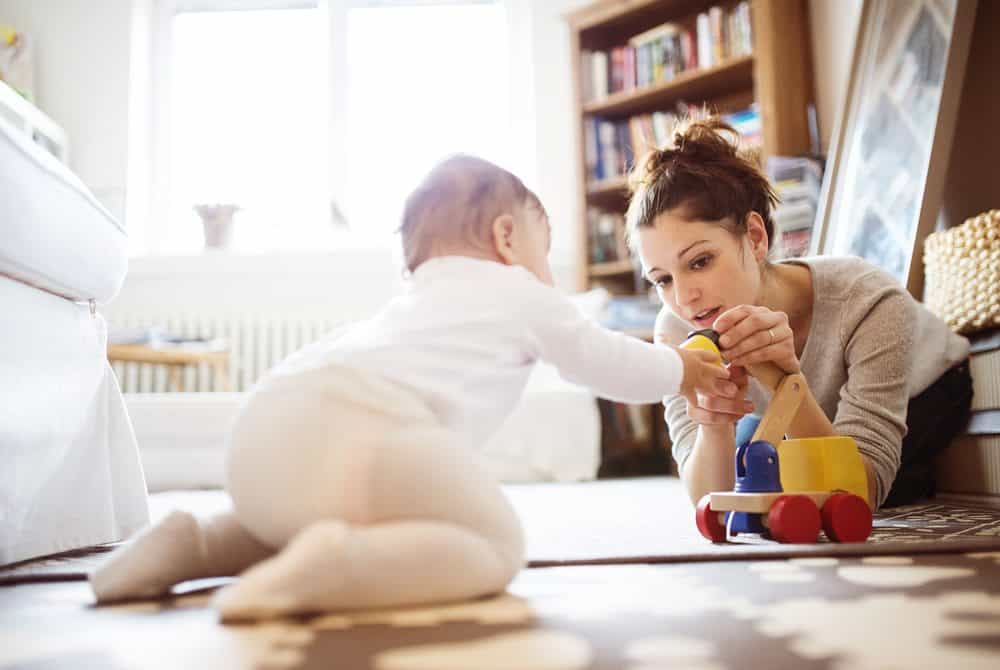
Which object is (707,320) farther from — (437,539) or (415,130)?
(415,130)

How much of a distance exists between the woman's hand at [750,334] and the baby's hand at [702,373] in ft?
0.20

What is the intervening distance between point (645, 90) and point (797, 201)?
2.91ft

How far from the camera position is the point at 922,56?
6.60ft

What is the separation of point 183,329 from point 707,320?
304 cm

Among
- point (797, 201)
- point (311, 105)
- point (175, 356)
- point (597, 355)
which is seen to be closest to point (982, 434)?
point (797, 201)

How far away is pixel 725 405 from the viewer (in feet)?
3.51

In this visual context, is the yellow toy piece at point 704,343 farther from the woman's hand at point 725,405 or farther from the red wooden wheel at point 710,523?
the red wooden wheel at point 710,523

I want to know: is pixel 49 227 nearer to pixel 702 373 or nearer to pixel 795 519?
pixel 702 373

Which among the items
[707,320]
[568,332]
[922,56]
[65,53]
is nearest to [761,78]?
[922,56]

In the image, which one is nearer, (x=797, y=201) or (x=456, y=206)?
(x=456, y=206)

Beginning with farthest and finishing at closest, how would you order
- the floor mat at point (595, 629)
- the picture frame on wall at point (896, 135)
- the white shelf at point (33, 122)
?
the white shelf at point (33, 122) < the picture frame on wall at point (896, 135) < the floor mat at point (595, 629)

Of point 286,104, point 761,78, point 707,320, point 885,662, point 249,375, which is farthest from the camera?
point 286,104

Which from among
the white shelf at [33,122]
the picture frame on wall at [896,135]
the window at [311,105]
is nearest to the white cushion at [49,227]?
the picture frame on wall at [896,135]

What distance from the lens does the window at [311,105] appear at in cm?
403
